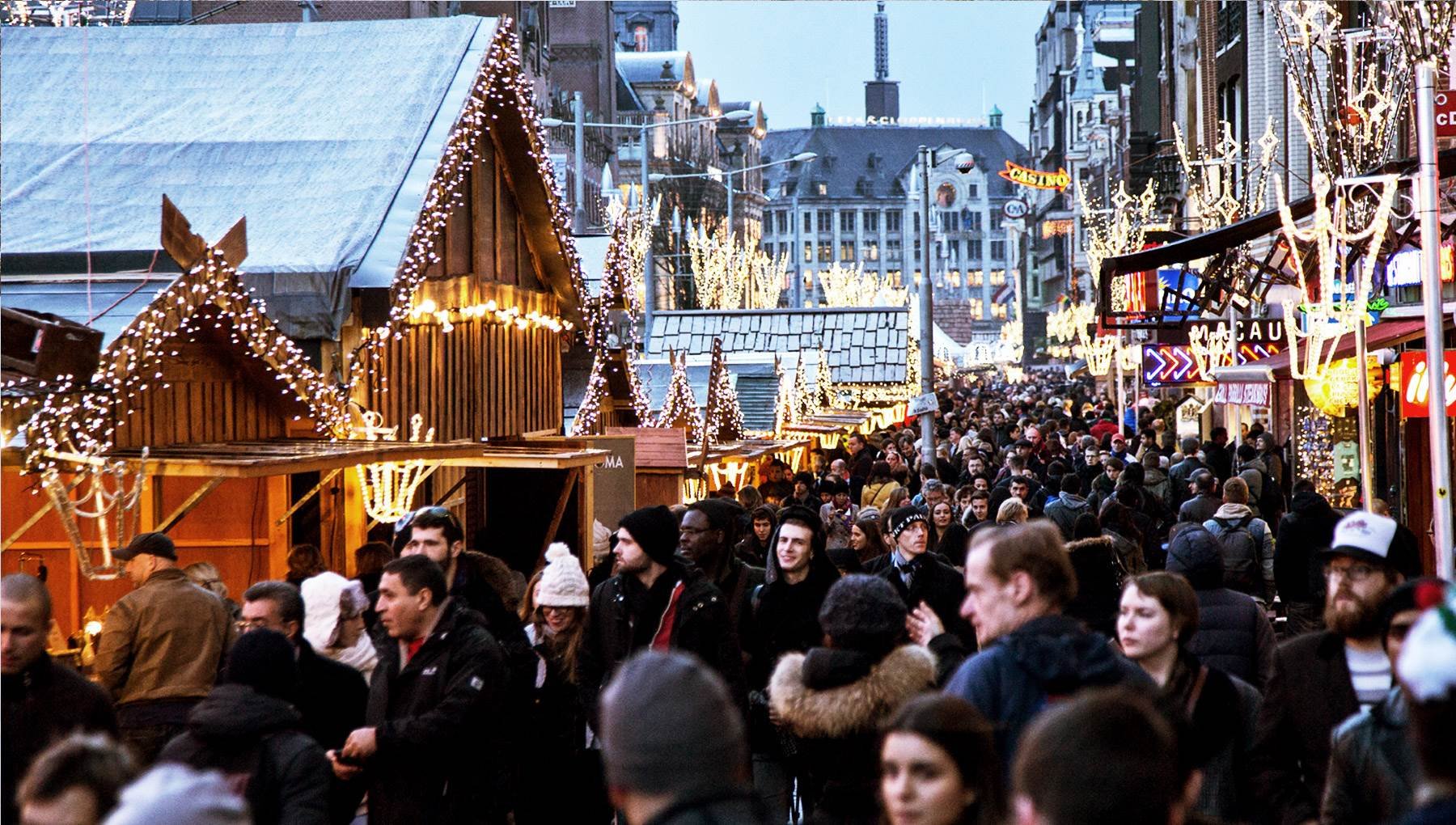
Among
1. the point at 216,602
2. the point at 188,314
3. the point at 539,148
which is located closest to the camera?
the point at 216,602

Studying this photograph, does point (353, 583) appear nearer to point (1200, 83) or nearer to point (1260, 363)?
point (1260, 363)

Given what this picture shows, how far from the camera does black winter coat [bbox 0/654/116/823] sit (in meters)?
5.77

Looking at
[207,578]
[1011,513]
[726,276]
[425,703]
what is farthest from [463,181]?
[726,276]

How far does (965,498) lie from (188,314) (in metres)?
8.54

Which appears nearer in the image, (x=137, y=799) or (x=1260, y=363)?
(x=137, y=799)

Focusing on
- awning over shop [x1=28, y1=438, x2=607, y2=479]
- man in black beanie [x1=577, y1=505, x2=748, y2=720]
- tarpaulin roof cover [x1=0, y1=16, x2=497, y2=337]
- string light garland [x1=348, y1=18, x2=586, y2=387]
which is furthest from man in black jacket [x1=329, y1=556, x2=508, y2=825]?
string light garland [x1=348, y1=18, x2=586, y2=387]

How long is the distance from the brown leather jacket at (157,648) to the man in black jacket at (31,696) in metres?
1.88

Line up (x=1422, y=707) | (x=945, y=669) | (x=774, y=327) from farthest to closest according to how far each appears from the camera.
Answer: (x=774, y=327), (x=945, y=669), (x=1422, y=707)

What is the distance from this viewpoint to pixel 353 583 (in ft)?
26.7

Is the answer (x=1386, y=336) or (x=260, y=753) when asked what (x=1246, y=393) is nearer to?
(x=1386, y=336)

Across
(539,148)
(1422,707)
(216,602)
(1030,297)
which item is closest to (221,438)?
(216,602)

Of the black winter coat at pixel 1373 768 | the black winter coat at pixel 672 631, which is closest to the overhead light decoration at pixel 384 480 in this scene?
the black winter coat at pixel 672 631

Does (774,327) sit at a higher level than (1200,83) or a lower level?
lower

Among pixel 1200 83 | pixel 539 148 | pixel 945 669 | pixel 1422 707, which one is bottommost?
pixel 945 669
